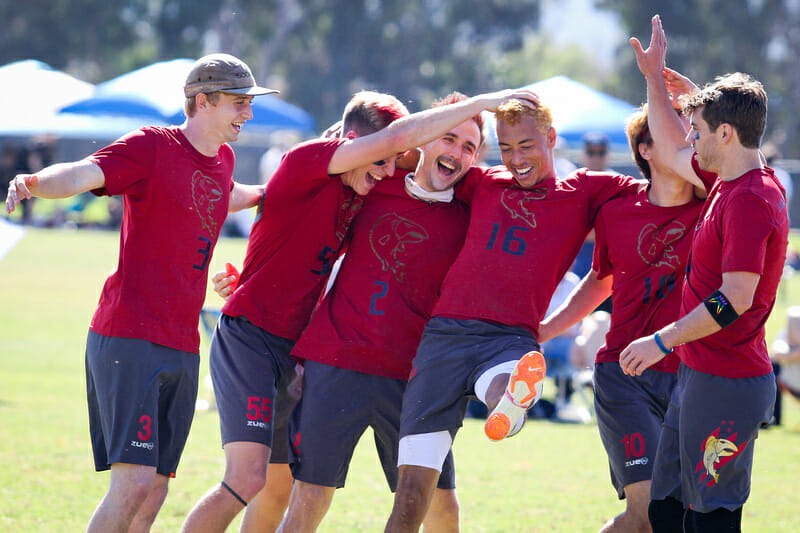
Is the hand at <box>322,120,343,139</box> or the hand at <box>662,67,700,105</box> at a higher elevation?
the hand at <box>662,67,700,105</box>

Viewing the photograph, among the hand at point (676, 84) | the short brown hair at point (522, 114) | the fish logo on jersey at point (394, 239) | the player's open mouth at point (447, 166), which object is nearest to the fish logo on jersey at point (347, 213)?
the fish logo on jersey at point (394, 239)

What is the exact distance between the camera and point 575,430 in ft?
32.1

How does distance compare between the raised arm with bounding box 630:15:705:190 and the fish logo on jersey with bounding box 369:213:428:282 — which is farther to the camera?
the fish logo on jersey with bounding box 369:213:428:282

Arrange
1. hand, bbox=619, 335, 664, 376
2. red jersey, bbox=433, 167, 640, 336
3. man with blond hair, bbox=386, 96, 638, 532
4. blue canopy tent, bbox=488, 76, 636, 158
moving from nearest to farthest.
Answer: hand, bbox=619, 335, 664, 376 < man with blond hair, bbox=386, 96, 638, 532 < red jersey, bbox=433, 167, 640, 336 < blue canopy tent, bbox=488, 76, 636, 158

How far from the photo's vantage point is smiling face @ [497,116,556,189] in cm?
485

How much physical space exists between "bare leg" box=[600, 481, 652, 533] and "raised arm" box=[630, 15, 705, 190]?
4.54ft

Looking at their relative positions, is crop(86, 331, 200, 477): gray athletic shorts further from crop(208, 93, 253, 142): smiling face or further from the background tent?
the background tent

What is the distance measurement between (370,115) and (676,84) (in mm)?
1476

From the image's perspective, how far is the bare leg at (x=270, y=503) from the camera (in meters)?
5.05

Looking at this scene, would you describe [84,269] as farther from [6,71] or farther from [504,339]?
[504,339]

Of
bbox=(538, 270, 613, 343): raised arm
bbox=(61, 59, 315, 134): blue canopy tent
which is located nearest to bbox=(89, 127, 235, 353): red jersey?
bbox=(538, 270, 613, 343): raised arm

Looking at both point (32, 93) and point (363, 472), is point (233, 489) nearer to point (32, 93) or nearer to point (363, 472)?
point (363, 472)

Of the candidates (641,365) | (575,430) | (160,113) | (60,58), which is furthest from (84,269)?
(60,58)

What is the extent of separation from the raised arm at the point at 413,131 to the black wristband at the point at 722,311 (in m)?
1.31
